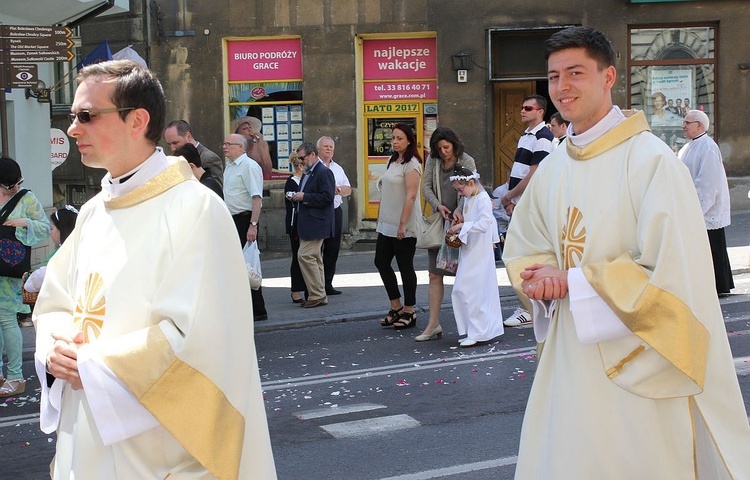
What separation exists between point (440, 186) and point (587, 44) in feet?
20.4

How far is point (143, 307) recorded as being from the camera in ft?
10.1

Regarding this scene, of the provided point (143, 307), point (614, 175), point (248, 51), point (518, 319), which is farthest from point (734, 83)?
point (143, 307)

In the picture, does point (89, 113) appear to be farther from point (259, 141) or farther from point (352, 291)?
point (259, 141)

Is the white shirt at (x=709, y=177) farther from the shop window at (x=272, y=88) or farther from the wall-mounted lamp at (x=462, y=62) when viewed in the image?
the shop window at (x=272, y=88)

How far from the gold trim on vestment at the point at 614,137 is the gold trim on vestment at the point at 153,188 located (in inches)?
54.2

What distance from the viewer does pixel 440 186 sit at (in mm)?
9969

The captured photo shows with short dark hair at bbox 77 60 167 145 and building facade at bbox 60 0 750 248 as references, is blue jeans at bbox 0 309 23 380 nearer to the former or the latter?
short dark hair at bbox 77 60 167 145

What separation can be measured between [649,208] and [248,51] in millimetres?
15953

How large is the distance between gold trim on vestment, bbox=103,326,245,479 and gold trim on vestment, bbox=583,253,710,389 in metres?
1.30

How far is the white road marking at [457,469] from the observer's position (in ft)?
19.3

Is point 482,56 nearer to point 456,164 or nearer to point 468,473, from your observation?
point 456,164

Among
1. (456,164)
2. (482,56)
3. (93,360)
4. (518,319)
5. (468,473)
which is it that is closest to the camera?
(93,360)

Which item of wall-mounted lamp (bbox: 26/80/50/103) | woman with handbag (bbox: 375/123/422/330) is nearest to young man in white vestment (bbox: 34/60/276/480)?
woman with handbag (bbox: 375/123/422/330)

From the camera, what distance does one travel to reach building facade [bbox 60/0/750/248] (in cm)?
1833
